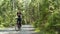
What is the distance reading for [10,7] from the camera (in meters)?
29.4

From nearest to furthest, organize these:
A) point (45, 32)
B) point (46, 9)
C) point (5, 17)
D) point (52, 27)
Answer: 1. point (52, 27)
2. point (45, 32)
3. point (46, 9)
4. point (5, 17)

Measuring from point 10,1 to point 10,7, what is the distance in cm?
99

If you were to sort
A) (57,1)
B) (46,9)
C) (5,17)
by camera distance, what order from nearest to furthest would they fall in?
(57,1)
(46,9)
(5,17)

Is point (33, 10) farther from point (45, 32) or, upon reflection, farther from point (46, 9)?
point (45, 32)

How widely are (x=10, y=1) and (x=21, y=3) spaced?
156 centimetres

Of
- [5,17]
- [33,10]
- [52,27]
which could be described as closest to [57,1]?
[52,27]

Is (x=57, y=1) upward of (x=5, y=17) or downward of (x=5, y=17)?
upward

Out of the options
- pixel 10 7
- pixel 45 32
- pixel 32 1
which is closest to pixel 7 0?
pixel 10 7

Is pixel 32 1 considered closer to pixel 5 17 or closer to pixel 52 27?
pixel 5 17

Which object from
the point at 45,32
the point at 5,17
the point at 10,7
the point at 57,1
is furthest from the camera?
the point at 10,7

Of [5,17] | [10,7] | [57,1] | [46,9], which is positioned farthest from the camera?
[10,7]

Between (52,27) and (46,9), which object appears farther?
(46,9)

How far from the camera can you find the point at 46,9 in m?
21.0

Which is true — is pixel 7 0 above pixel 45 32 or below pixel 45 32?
above
